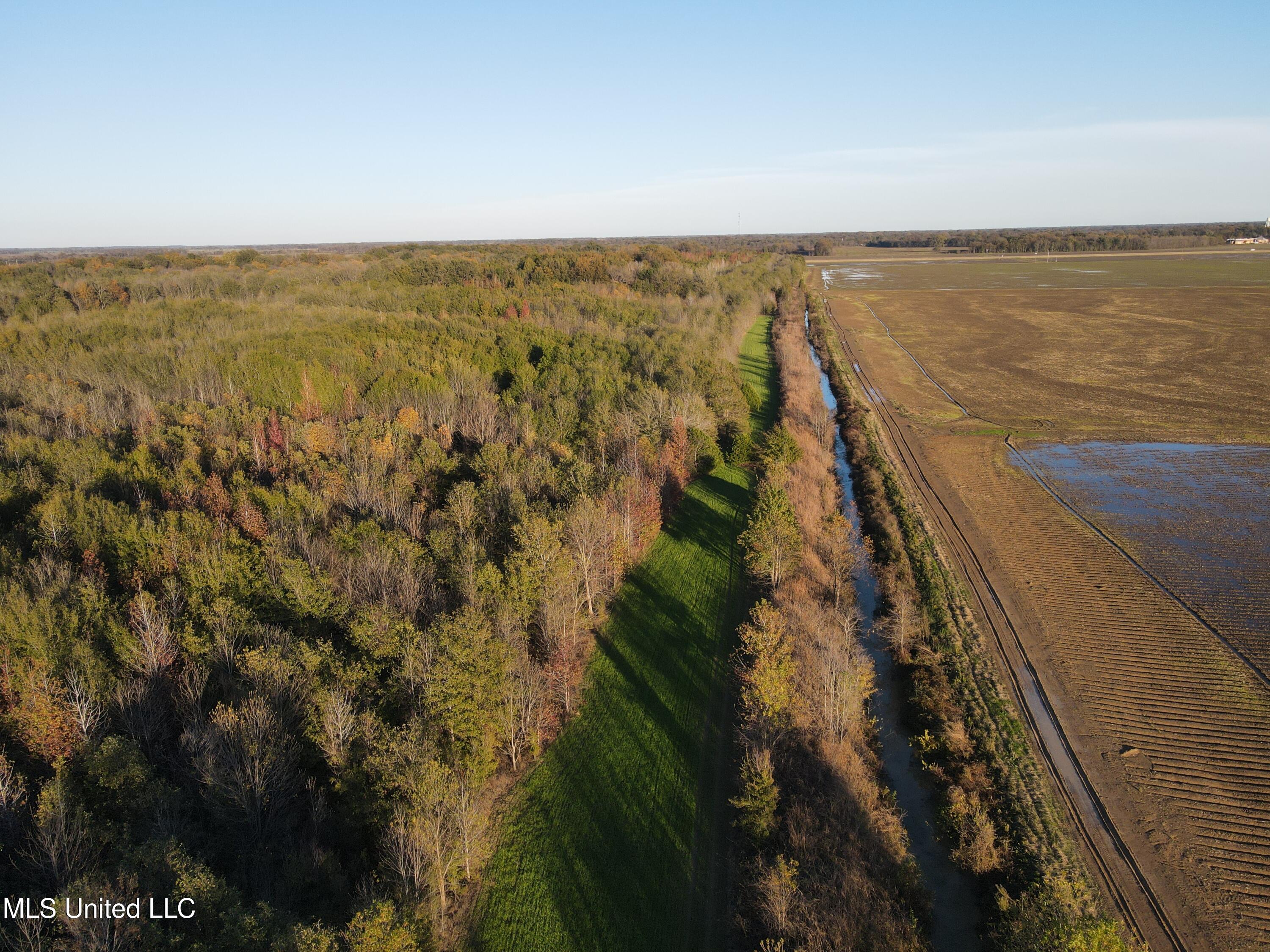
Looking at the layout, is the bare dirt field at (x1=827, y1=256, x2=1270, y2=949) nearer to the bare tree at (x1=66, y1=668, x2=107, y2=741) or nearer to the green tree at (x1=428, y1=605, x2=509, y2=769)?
the green tree at (x1=428, y1=605, x2=509, y2=769)

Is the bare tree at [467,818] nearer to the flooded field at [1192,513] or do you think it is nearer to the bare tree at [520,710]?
the bare tree at [520,710]

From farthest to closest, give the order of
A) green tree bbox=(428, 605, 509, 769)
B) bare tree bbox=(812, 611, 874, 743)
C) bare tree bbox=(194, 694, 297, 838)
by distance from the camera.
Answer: bare tree bbox=(812, 611, 874, 743)
green tree bbox=(428, 605, 509, 769)
bare tree bbox=(194, 694, 297, 838)

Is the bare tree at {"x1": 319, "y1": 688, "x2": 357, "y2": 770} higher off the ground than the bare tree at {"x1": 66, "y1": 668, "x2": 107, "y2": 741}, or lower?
lower

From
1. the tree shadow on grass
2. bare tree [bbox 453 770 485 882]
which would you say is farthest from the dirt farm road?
bare tree [bbox 453 770 485 882]

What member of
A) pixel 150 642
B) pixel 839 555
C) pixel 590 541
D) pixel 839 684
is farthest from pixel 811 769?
pixel 150 642

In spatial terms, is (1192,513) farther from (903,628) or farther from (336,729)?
(336,729)

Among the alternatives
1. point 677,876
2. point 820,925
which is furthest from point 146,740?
point 820,925

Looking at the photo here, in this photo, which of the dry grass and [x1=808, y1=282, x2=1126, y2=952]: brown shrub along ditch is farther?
the dry grass
